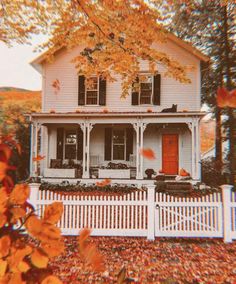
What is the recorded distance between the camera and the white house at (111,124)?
1595 cm

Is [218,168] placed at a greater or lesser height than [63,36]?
lesser

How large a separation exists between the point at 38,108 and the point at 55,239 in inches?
1271

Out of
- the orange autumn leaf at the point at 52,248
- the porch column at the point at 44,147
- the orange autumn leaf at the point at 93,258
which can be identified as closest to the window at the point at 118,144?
the porch column at the point at 44,147

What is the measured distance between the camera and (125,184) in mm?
15523

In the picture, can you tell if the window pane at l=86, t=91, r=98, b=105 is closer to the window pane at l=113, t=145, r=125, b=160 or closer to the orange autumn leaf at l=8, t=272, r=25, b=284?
the window pane at l=113, t=145, r=125, b=160

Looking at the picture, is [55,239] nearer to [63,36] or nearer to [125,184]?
[63,36]

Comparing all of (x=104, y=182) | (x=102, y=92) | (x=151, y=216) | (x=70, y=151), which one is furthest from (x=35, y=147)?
(x=151, y=216)

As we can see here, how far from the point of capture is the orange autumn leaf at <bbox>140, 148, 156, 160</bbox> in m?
15.9

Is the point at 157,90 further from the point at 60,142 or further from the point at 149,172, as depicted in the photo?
the point at 60,142

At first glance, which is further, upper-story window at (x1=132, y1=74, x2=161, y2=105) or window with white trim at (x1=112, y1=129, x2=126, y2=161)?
window with white trim at (x1=112, y1=129, x2=126, y2=161)

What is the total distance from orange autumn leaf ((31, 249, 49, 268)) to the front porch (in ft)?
47.8

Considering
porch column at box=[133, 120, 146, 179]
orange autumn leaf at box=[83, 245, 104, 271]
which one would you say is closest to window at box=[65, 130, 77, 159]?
porch column at box=[133, 120, 146, 179]

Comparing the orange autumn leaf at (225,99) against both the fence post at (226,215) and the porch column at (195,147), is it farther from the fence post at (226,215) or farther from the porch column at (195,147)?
the porch column at (195,147)

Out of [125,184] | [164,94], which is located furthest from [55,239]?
[164,94]
